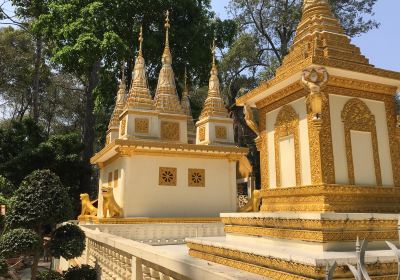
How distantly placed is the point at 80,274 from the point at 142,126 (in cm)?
854

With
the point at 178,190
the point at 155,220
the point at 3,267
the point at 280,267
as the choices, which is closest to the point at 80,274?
the point at 3,267

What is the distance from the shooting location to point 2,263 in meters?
7.00

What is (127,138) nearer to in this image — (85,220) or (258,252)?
(85,220)

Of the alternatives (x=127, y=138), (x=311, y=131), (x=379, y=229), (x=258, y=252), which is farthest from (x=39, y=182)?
(x=127, y=138)

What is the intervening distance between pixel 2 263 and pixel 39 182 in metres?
1.58

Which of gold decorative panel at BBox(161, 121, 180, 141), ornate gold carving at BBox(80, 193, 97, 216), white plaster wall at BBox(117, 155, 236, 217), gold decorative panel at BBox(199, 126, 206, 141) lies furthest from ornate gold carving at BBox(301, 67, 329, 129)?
ornate gold carving at BBox(80, 193, 97, 216)

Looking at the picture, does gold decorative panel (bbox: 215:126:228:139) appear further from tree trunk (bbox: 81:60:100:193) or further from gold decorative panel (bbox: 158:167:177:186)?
tree trunk (bbox: 81:60:100:193)

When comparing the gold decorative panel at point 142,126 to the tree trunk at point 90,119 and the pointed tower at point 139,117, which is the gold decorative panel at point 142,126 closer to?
the pointed tower at point 139,117

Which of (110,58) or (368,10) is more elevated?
(368,10)

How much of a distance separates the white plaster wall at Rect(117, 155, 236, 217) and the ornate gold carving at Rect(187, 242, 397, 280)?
861 cm

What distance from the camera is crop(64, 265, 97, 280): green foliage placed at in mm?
7708

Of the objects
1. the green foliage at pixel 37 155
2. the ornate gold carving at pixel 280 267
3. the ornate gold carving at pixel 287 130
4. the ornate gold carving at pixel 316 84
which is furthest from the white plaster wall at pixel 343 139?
the green foliage at pixel 37 155

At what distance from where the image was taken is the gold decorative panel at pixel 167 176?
15195 mm

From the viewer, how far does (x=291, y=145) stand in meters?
6.72
